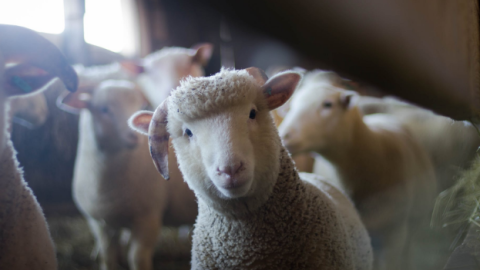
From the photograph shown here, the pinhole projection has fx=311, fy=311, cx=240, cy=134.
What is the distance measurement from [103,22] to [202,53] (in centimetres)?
30

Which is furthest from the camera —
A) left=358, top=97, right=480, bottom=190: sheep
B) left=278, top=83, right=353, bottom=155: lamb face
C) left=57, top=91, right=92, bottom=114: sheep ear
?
left=358, top=97, right=480, bottom=190: sheep

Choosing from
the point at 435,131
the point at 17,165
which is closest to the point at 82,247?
the point at 17,165

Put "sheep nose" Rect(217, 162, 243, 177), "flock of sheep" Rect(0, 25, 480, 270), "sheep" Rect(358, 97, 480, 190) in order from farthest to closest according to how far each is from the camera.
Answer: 1. "sheep" Rect(358, 97, 480, 190)
2. "flock of sheep" Rect(0, 25, 480, 270)
3. "sheep nose" Rect(217, 162, 243, 177)

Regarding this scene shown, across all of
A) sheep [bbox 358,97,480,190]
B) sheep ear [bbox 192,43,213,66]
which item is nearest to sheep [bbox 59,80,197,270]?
sheep ear [bbox 192,43,213,66]

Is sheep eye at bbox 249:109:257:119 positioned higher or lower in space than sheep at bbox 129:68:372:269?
higher

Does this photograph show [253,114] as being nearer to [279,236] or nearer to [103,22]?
[279,236]

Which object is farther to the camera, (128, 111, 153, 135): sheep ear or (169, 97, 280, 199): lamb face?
(128, 111, 153, 135): sheep ear

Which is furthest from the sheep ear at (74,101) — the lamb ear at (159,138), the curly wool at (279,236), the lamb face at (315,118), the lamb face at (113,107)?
the lamb face at (315,118)

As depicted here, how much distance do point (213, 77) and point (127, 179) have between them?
0.44 m

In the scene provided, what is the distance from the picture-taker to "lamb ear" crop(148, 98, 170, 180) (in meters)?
0.81

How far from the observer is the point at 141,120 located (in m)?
0.84

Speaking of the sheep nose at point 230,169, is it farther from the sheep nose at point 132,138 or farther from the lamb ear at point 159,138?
the sheep nose at point 132,138

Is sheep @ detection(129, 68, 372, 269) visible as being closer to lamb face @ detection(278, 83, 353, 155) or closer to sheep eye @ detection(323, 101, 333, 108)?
lamb face @ detection(278, 83, 353, 155)

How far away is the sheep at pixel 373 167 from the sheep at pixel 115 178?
50 cm
